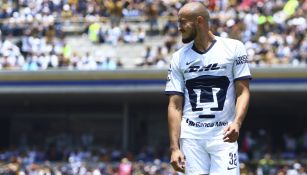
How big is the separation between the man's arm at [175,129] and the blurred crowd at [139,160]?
1109cm

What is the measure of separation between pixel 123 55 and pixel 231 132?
16.3 m

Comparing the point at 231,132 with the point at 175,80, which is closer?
the point at 231,132

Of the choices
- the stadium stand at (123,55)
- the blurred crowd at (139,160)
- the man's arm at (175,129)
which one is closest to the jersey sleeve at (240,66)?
the man's arm at (175,129)

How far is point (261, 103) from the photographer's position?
25.1 m

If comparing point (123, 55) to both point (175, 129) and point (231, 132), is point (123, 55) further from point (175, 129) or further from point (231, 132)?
point (231, 132)

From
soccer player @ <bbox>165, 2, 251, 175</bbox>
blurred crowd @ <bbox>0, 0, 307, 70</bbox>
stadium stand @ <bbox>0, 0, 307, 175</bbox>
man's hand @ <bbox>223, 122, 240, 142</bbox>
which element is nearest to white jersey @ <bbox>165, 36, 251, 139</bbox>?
soccer player @ <bbox>165, 2, 251, 175</bbox>

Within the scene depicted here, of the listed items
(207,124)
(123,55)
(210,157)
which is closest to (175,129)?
(207,124)

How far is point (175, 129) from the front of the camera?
20.9ft

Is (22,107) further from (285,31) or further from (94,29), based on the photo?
(285,31)

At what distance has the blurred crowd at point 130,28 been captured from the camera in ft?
68.2

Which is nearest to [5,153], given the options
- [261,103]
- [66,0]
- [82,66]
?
[82,66]

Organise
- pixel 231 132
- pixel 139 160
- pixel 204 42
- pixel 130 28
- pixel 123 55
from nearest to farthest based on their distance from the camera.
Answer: pixel 231 132 < pixel 204 42 < pixel 139 160 < pixel 123 55 < pixel 130 28

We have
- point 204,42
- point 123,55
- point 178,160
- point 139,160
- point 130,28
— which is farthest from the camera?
point 130,28

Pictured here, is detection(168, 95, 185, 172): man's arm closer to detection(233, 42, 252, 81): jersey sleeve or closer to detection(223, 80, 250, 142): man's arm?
detection(223, 80, 250, 142): man's arm
